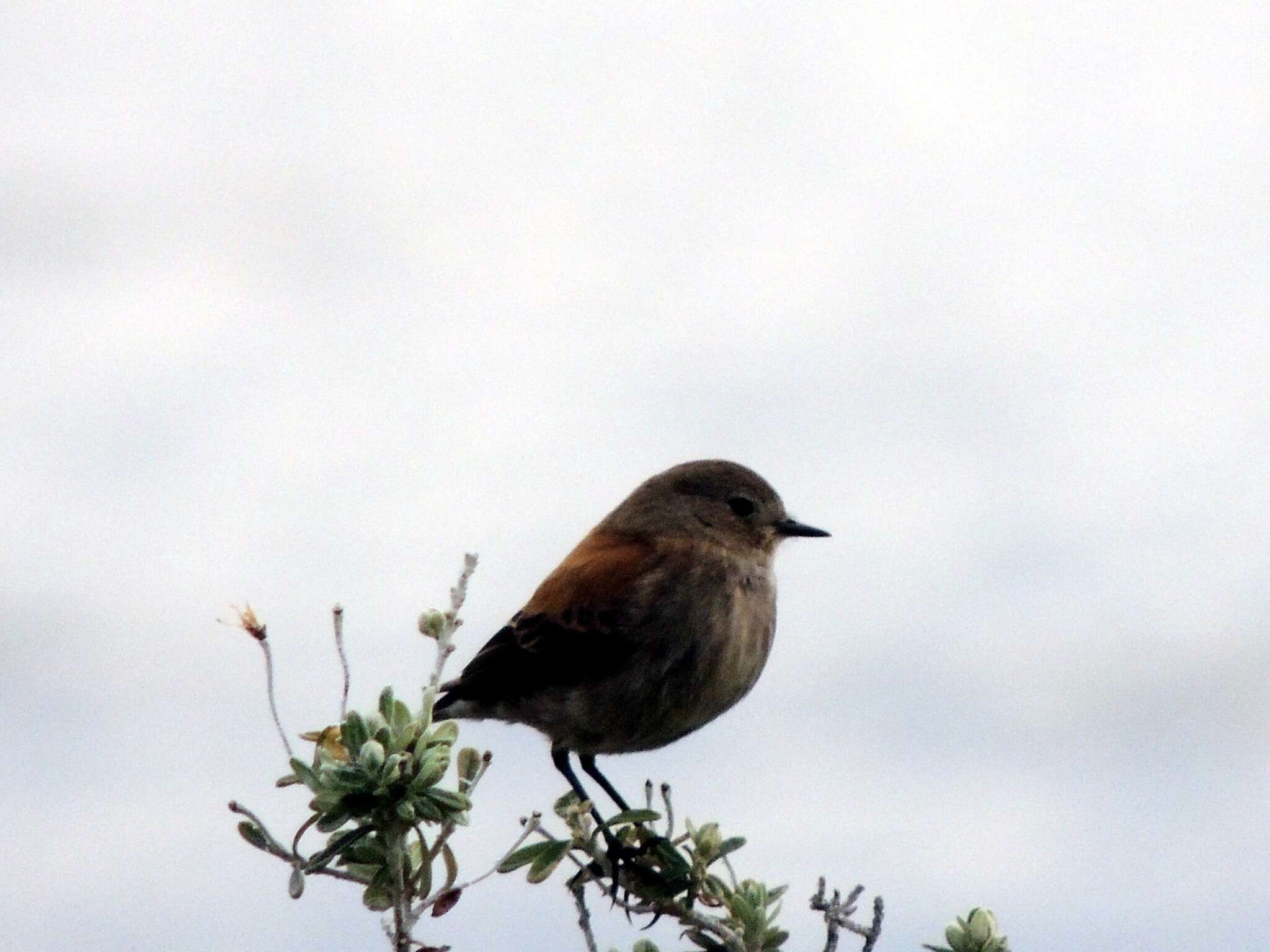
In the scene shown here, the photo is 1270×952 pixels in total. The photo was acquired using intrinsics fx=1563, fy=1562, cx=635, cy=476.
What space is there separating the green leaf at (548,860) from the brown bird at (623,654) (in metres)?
1.77

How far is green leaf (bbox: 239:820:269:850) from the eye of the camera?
337 cm

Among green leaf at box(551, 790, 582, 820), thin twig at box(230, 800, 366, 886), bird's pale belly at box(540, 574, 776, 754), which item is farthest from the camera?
bird's pale belly at box(540, 574, 776, 754)

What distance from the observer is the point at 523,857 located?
423 centimetres

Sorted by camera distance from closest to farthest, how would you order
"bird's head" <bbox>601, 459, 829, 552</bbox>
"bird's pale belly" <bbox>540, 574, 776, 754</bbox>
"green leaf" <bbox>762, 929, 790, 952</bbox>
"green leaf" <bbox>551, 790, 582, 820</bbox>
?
"green leaf" <bbox>762, 929, 790, 952</bbox>, "green leaf" <bbox>551, 790, 582, 820</bbox>, "bird's pale belly" <bbox>540, 574, 776, 754</bbox>, "bird's head" <bbox>601, 459, 829, 552</bbox>

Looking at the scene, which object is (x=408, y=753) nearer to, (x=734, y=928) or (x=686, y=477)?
(x=734, y=928)

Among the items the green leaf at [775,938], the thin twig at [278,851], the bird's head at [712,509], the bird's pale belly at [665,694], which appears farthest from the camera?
the bird's head at [712,509]

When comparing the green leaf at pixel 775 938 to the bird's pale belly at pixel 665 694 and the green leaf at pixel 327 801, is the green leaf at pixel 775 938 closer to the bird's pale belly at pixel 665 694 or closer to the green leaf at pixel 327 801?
the green leaf at pixel 327 801

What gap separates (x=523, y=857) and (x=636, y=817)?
0.63 m

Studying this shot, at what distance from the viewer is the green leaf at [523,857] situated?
160 inches

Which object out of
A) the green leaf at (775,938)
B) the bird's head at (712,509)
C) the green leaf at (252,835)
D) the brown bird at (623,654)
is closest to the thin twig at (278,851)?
the green leaf at (252,835)

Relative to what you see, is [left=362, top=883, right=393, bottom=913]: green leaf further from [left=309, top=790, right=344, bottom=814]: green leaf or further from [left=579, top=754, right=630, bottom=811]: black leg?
[left=579, top=754, right=630, bottom=811]: black leg

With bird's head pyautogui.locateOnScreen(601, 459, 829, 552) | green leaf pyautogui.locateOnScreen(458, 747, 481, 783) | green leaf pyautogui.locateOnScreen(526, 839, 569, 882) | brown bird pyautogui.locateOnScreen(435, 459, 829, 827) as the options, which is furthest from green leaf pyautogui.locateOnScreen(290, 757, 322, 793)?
bird's head pyautogui.locateOnScreen(601, 459, 829, 552)

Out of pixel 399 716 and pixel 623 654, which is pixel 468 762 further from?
pixel 623 654

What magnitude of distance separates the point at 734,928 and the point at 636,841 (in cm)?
111
